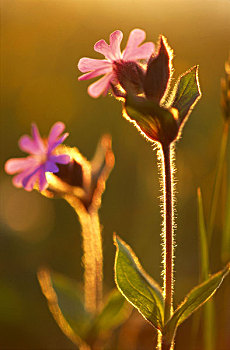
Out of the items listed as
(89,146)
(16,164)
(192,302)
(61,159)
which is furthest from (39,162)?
(89,146)

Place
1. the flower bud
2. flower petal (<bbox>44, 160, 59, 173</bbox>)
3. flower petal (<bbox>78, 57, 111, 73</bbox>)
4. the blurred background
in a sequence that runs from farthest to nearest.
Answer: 1. the blurred background
2. flower petal (<bbox>44, 160, 59, 173</bbox>)
3. flower petal (<bbox>78, 57, 111, 73</bbox>)
4. the flower bud

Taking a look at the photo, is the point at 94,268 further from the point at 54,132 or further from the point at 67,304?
the point at 54,132

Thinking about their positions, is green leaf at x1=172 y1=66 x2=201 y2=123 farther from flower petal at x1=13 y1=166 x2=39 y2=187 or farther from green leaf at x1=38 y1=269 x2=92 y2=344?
green leaf at x1=38 y1=269 x2=92 y2=344

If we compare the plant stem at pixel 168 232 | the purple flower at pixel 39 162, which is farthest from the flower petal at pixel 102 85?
the plant stem at pixel 168 232

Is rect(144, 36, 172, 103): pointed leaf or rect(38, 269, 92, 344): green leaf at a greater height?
rect(144, 36, 172, 103): pointed leaf

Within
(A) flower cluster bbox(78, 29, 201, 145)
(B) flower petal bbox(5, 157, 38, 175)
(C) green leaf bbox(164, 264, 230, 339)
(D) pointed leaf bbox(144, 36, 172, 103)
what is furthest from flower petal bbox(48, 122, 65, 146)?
(C) green leaf bbox(164, 264, 230, 339)

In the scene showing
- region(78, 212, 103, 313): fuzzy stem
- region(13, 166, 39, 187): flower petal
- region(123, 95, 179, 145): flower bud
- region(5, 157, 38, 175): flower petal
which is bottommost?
region(78, 212, 103, 313): fuzzy stem

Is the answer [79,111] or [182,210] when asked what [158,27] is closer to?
[79,111]
